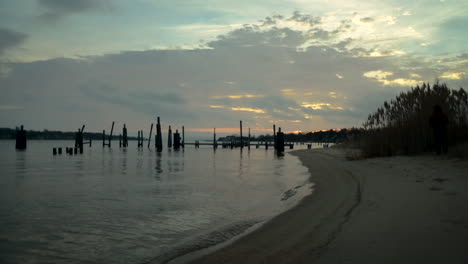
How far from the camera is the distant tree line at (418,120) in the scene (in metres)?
12.7

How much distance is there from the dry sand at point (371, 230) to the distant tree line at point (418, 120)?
229 inches

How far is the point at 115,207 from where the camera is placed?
829 cm

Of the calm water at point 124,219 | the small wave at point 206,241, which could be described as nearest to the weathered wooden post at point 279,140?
the calm water at point 124,219

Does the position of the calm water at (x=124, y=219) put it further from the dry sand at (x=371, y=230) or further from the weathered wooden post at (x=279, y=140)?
the weathered wooden post at (x=279, y=140)

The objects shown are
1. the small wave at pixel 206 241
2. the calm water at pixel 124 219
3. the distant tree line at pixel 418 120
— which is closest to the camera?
the small wave at pixel 206 241

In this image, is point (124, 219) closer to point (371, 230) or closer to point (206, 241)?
point (206, 241)

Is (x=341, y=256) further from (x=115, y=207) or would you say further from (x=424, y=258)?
(x=115, y=207)

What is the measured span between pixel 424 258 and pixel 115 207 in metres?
7.16

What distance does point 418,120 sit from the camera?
1313cm

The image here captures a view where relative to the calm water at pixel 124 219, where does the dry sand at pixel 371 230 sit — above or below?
above

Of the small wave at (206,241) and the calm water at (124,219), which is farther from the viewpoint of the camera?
the calm water at (124,219)

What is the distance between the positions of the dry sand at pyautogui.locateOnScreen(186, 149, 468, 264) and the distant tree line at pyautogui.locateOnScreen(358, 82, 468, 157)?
5827 mm

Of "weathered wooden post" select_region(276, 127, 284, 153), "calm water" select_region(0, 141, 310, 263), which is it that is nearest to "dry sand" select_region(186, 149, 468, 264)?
"calm water" select_region(0, 141, 310, 263)

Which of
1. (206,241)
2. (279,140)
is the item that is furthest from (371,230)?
(279,140)
